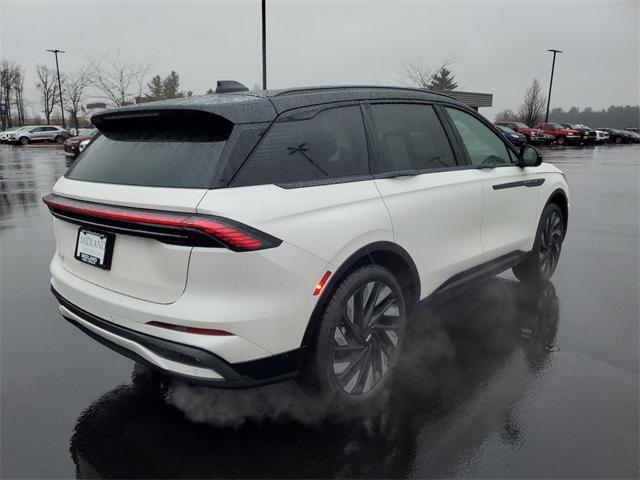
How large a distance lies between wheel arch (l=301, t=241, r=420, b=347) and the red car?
39997mm

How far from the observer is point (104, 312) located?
255cm

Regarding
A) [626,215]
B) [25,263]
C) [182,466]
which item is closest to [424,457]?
[182,466]

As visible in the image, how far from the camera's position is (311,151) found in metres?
2.62

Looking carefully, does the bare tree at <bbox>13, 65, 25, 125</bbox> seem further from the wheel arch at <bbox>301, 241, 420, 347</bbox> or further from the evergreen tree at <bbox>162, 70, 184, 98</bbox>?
the wheel arch at <bbox>301, 241, 420, 347</bbox>

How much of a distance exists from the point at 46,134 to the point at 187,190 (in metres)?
46.0

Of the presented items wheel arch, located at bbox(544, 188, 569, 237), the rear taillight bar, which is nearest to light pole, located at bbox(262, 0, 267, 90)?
wheel arch, located at bbox(544, 188, 569, 237)

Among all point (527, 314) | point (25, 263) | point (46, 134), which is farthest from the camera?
point (46, 134)

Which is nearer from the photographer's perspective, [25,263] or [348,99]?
[348,99]

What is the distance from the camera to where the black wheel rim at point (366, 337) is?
8.80ft

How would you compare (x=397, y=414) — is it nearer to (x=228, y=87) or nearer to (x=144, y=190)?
(x=144, y=190)

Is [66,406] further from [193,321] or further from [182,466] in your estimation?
[193,321]

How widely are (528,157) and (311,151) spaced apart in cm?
251

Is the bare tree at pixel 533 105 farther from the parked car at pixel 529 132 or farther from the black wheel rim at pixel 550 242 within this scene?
the black wheel rim at pixel 550 242

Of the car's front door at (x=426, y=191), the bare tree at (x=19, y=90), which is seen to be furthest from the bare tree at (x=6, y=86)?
the car's front door at (x=426, y=191)
